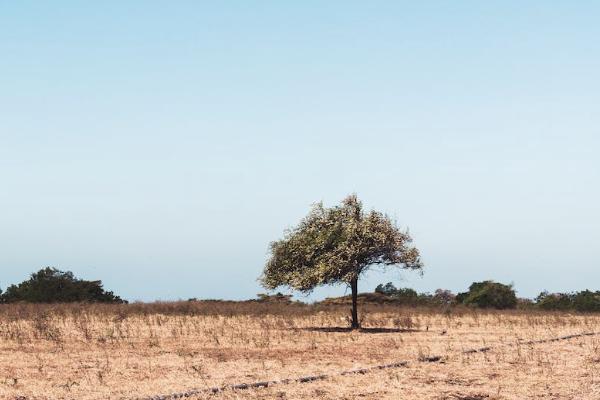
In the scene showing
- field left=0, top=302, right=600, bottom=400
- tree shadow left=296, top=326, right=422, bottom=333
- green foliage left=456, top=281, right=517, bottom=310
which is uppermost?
green foliage left=456, top=281, right=517, bottom=310

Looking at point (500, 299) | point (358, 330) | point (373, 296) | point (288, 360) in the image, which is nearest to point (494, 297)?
point (500, 299)

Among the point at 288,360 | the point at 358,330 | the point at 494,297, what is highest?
the point at 494,297

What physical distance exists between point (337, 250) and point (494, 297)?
130 ft

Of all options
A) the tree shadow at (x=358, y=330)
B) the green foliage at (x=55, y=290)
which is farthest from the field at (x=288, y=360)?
the green foliage at (x=55, y=290)

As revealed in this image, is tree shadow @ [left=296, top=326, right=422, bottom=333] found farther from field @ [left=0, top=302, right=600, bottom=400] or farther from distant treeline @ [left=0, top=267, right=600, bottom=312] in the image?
distant treeline @ [left=0, top=267, right=600, bottom=312]

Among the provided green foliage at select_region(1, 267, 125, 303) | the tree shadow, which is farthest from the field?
green foliage at select_region(1, 267, 125, 303)

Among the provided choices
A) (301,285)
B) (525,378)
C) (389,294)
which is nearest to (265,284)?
(301,285)

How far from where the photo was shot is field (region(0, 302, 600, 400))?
55.0ft

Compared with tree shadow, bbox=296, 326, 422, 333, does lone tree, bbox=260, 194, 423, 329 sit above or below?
above

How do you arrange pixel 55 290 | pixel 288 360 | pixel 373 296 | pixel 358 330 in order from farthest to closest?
1. pixel 373 296
2. pixel 55 290
3. pixel 358 330
4. pixel 288 360

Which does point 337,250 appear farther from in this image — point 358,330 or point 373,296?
point 373,296

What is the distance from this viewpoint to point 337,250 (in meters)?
36.9

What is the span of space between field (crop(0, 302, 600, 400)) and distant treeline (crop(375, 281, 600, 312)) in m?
33.1

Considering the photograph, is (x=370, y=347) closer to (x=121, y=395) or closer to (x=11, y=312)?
(x=121, y=395)
